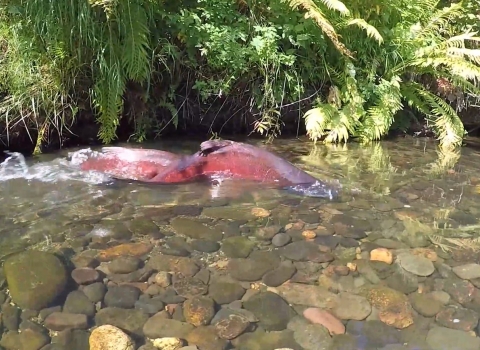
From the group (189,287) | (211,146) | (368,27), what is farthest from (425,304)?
(368,27)

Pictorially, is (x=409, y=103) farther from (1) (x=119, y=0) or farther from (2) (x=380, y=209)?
(1) (x=119, y=0)

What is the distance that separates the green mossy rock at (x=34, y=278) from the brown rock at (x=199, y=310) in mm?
706

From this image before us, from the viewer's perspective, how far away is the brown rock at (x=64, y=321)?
250cm

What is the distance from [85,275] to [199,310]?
743 mm

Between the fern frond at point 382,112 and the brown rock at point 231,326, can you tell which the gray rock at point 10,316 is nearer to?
the brown rock at point 231,326

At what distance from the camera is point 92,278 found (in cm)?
292

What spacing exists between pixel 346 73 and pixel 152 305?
15.7 ft

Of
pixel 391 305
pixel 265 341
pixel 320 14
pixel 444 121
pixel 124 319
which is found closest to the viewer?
pixel 265 341

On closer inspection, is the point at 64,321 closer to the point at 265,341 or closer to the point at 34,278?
the point at 34,278

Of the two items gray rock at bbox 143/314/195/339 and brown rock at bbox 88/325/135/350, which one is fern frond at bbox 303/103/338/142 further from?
brown rock at bbox 88/325/135/350

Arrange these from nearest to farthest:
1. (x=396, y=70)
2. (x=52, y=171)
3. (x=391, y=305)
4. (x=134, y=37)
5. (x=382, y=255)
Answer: (x=391, y=305)
(x=382, y=255)
(x=52, y=171)
(x=134, y=37)
(x=396, y=70)

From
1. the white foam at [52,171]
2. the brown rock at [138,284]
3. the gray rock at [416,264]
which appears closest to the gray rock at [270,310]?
the brown rock at [138,284]

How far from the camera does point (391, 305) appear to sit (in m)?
2.80

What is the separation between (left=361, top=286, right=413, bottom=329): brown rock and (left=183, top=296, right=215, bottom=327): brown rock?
89 centimetres
